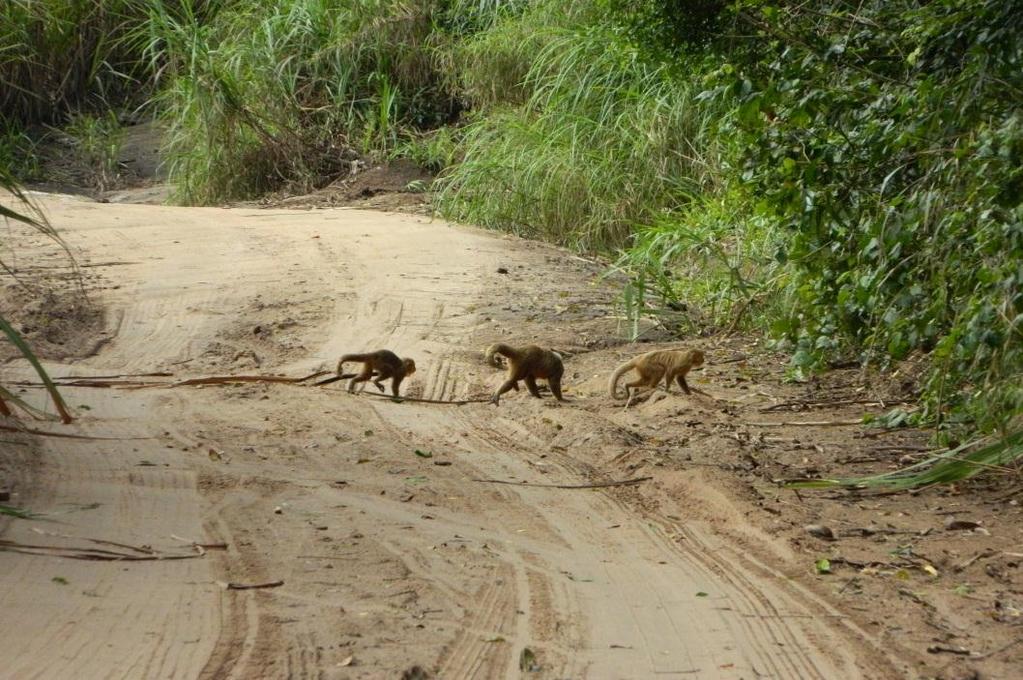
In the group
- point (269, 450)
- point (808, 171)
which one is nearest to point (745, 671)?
point (269, 450)

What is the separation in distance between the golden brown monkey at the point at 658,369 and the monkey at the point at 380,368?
126cm

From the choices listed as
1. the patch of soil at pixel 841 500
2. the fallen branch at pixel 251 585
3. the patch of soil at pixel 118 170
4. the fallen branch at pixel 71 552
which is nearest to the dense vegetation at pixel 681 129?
the patch of soil at pixel 841 500

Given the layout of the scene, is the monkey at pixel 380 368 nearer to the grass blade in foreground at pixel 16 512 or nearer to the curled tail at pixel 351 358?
the curled tail at pixel 351 358

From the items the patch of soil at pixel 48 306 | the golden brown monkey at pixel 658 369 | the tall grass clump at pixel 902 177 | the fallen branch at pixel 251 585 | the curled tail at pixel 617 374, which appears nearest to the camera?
the fallen branch at pixel 251 585

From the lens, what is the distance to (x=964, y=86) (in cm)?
534

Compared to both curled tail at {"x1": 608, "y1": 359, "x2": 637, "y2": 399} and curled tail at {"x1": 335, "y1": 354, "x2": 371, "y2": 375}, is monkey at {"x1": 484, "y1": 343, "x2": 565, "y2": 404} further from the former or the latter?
curled tail at {"x1": 335, "y1": 354, "x2": 371, "y2": 375}

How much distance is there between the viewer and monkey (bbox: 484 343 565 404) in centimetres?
726

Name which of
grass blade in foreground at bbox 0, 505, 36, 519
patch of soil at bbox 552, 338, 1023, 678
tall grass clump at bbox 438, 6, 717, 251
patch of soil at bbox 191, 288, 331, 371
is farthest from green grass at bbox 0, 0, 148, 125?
grass blade in foreground at bbox 0, 505, 36, 519

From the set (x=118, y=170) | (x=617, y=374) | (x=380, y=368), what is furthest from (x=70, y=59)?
(x=617, y=374)

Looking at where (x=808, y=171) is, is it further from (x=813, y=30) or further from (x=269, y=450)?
(x=269, y=450)

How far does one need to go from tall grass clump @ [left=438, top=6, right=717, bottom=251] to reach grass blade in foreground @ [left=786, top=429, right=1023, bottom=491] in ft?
19.9

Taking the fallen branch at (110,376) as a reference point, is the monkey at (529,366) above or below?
above

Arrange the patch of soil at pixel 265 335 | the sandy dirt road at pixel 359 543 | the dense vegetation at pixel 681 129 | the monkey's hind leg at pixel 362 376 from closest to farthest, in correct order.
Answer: the sandy dirt road at pixel 359 543 → the dense vegetation at pixel 681 129 → the monkey's hind leg at pixel 362 376 → the patch of soil at pixel 265 335

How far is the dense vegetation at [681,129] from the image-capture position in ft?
17.6
